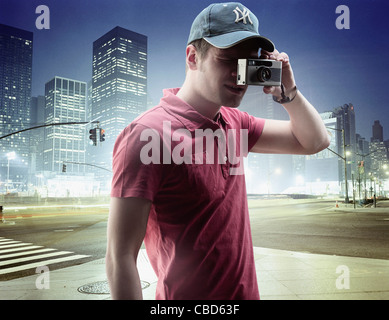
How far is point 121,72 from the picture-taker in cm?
5047

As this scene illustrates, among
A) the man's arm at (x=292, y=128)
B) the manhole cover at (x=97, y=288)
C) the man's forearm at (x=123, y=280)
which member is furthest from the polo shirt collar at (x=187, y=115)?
the manhole cover at (x=97, y=288)

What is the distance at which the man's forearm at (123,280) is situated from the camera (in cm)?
111

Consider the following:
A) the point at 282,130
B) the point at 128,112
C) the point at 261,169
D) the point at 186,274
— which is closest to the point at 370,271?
the point at 282,130

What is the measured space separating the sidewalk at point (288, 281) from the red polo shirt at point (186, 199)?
3974 mm

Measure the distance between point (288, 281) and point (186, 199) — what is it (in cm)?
543

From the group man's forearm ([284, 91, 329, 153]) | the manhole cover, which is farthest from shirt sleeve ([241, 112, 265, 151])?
the manhole cover

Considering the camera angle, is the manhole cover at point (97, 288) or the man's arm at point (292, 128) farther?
the manhole cover at point (97, 288)

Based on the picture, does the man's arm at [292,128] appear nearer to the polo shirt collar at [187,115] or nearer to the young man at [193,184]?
the young man at [193,184]

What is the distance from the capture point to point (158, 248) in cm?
128

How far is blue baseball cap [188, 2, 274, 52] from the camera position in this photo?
1.27 meters

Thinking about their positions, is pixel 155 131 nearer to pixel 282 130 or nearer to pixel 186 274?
pixel 186 274

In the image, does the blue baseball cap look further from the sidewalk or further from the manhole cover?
the manhole cover

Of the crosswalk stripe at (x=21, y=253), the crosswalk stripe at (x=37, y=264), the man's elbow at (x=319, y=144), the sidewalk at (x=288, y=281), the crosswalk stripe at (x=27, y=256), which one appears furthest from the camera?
the crosswalk stripe at (x=21, y=253)
